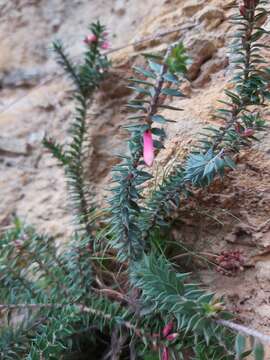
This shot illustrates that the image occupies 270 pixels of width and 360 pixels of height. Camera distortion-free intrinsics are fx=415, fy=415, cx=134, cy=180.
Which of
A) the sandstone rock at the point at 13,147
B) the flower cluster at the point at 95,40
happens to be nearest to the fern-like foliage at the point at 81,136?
the flower cluster at the point at 95,40

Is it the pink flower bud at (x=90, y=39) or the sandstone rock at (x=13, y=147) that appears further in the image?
the sandstone rock at (x=13, y=147)

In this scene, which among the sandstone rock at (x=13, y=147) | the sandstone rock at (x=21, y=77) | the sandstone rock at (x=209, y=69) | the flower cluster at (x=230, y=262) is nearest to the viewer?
the flower cluster at (x=230, y=262)

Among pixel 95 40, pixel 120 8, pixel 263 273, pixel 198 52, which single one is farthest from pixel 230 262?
pixel 120 8

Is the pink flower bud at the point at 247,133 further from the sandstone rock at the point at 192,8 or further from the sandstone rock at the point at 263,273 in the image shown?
the sandstone rock at the point at 192,8

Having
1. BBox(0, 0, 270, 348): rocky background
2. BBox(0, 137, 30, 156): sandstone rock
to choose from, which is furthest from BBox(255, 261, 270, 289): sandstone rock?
BBox(0, 137, 30, 156): sandstone rock

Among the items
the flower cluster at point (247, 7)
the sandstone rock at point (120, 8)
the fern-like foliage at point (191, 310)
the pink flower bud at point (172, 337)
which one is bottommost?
the pink flower bud at point (172, 337)

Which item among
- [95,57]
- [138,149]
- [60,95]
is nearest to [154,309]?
[138,149]

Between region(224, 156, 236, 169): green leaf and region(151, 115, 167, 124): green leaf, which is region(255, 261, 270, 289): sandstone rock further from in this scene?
region(151, 115, 167, 124): green leaf

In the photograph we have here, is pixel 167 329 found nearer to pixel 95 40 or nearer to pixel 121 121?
pixel 121 121
